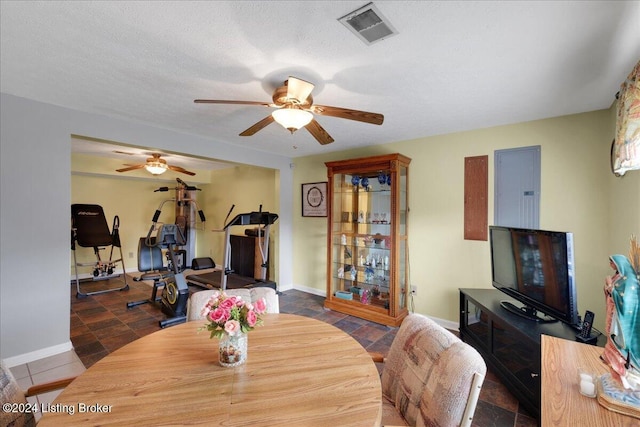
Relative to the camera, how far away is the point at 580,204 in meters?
2.54

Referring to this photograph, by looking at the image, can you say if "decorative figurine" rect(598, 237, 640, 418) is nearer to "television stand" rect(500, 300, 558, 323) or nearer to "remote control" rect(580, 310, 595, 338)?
"remote control" rect(580, 310, 595, 338)

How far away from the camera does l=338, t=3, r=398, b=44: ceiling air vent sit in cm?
133

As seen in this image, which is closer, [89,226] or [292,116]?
[292,116]

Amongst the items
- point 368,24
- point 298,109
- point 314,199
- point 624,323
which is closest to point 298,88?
point 298,109

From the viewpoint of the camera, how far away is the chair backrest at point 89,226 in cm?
469

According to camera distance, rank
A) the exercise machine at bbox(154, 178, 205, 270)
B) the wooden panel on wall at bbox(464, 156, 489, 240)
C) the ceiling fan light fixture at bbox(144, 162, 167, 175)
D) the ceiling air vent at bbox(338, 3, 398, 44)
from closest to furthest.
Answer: the ceiling air vent at bbox(338, 3, 398, 44), the wooden panel on wall at bbox(464, 156, 489, 240), the ceiling fan light fixture at bbox(144, 162, 167, 175), the exercise machine at bbox(154, 178, 205, 270)

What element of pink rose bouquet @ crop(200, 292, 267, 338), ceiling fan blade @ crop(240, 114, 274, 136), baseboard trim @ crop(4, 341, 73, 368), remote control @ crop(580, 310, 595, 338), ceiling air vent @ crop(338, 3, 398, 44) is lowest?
baseboard trim @ crop(4, 341, 73, 368)

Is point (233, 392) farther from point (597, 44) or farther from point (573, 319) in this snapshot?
point (597, 44)

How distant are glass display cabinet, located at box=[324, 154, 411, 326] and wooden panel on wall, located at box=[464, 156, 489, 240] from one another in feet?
2.30

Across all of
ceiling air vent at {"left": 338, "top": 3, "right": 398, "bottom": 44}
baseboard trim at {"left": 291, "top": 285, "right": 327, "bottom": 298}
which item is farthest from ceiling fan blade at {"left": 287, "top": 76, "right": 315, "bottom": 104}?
baseboard trim at {"left": 291, "top": 285, "right": 327, "bottom": 298}

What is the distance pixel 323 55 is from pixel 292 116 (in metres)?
0.44

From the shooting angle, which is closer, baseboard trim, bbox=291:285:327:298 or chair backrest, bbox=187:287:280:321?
chair backrest, bbox=187:287:280:321

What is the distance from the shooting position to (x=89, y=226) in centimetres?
482

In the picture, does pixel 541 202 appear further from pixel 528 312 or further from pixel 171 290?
pixel 171 290
